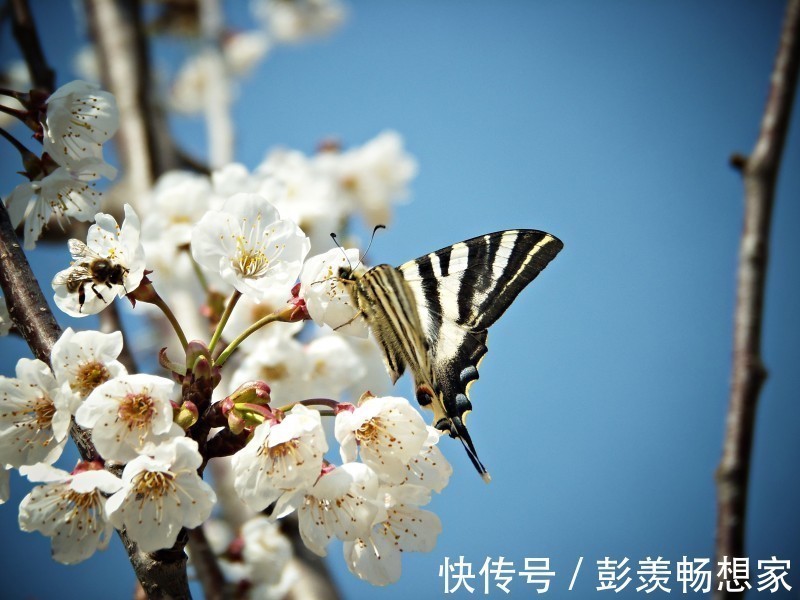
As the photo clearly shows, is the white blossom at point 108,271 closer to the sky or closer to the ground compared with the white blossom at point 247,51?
closer to the ground

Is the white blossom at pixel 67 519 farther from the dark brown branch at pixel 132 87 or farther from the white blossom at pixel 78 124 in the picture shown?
the dark brown branch at pixel 132 87

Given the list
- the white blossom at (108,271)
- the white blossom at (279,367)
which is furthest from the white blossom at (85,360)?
the white blossom at (279,367)

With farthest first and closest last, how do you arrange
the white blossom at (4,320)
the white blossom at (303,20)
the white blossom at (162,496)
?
the white blossom at (303,20)
the white blossom at (4,320)
the white blossom at (162,496)

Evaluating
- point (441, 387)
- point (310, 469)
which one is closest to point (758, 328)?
point (441, 387)

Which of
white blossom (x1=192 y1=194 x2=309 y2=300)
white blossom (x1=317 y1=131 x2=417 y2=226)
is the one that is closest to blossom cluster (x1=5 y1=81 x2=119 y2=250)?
white blossom (x1=192 y1=194 x2=309 y2=300)

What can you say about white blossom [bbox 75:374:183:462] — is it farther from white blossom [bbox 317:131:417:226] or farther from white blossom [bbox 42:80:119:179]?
white blossom [bbox 317:131:417:226]

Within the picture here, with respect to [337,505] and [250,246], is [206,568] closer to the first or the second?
[337,505]
